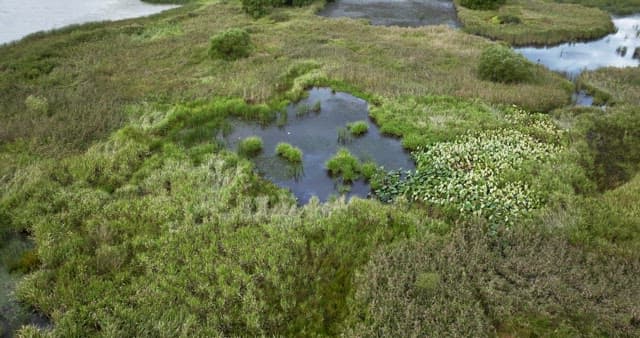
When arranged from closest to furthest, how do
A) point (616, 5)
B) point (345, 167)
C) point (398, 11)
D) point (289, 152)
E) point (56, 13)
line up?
point (345, 167) < point (289, 152) < point (56, 13) < point (398, 11) < point (616, 5)

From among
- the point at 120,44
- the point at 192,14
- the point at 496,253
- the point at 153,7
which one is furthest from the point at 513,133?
the point at 153,7

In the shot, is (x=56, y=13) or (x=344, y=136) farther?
(x=56, y=13)

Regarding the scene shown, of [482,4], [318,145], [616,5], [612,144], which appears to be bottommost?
[612,144]

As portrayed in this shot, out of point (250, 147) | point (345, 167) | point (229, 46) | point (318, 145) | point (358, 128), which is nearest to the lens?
point (345, 167)

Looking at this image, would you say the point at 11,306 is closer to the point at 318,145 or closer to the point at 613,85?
the point at 318,145

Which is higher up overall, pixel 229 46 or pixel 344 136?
pixel 229 46

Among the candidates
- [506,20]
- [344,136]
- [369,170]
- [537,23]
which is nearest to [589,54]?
[537,23]

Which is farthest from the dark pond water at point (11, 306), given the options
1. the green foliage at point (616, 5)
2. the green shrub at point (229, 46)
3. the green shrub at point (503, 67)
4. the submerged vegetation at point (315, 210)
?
the green foliage at point (616, 5)

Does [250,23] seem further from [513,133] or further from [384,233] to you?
[384,233]
